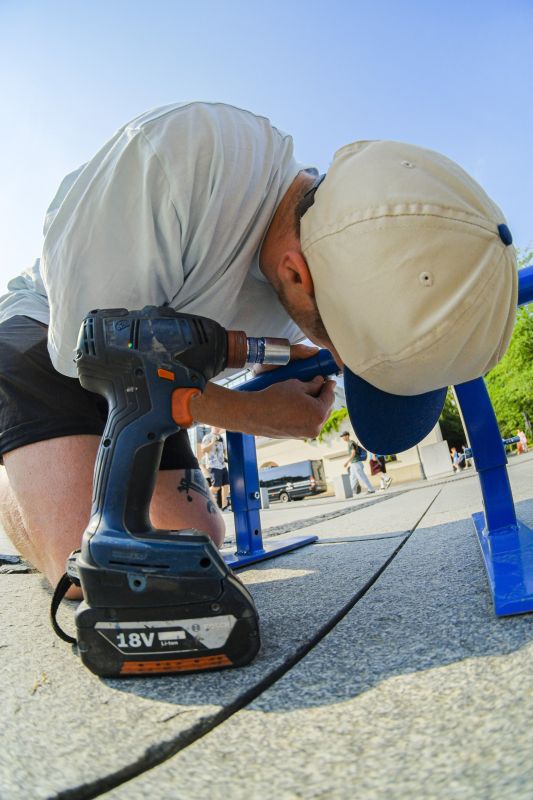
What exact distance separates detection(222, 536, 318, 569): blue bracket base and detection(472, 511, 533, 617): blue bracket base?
0.81 meters

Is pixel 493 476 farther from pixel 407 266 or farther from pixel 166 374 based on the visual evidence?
pixel 166 374

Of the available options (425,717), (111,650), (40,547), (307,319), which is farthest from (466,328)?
(40,547)

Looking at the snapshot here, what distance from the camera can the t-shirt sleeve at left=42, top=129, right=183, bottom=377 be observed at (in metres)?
1.02

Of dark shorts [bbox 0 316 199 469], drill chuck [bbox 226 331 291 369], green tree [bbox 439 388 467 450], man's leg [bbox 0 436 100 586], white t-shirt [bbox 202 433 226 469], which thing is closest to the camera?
drill chuck [bbox 226 331 291 369]

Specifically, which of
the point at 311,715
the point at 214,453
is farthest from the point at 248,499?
the point at 214,453

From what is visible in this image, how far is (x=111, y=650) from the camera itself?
0.72 metres

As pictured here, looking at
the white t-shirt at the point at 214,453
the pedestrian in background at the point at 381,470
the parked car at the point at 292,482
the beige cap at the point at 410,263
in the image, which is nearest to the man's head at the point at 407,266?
the beige cap at the point at 410,263

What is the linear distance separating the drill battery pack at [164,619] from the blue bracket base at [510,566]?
1.28 feet

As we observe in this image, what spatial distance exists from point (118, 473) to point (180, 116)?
802mm

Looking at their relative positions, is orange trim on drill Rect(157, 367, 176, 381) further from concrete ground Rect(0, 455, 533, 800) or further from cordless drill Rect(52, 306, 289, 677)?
concrete ground Rect(0, 455, 533, 800)

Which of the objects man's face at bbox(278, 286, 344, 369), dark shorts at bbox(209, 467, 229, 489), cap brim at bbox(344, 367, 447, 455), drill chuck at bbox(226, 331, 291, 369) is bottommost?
Answer: dark shorts at bbox(209, 467, 229, 489)

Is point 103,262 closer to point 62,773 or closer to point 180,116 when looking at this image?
point 180,116

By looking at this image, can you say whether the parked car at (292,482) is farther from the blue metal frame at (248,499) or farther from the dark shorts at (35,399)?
the dark shorts at (35,399)

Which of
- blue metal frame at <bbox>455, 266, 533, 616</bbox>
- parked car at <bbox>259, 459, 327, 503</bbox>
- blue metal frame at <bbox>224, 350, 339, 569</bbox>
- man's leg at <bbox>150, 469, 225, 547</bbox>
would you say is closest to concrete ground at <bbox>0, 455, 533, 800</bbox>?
blue metal frame at <bbox>455, 266, 533, 616</bbox>
